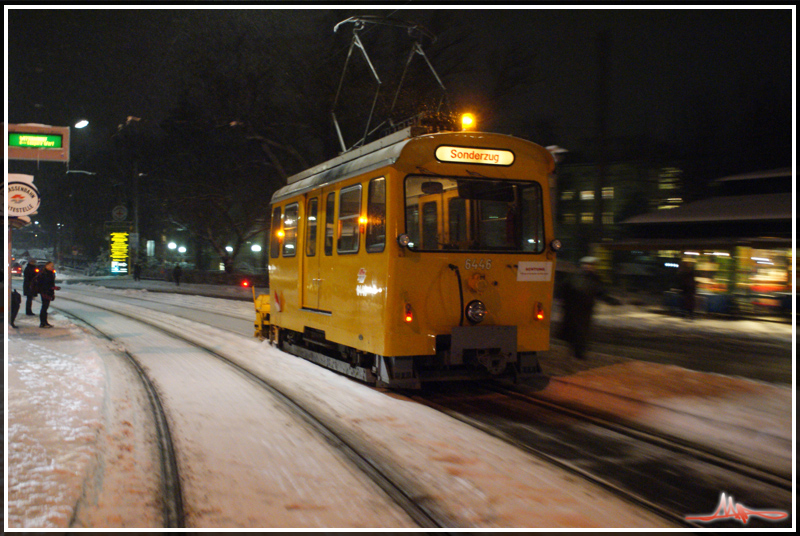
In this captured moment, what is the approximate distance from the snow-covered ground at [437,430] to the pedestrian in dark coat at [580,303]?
394 mm

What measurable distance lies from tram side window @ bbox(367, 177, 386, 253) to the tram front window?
0.30 metres

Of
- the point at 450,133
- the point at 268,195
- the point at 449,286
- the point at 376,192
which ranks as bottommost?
the point at 449,286

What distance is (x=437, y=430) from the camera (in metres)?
6.20

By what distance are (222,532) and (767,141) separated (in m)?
30.8

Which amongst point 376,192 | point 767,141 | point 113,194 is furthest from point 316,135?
point 113,194

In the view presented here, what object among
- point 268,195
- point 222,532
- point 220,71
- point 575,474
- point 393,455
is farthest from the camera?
point 268,195

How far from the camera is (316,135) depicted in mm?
29094

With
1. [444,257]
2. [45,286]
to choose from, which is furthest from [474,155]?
[45,286]

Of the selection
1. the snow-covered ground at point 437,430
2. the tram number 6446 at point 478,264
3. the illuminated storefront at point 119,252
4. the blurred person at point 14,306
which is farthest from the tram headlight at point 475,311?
the illuminated storefront at point 119,252

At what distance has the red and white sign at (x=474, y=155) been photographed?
7.55 metres

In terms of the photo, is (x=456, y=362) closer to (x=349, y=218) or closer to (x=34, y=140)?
(x=349, y=218)

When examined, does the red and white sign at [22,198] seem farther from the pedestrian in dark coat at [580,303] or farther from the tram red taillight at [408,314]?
the pedestrian in dark coat at [580,303]

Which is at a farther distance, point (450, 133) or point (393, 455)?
point (450, 133)

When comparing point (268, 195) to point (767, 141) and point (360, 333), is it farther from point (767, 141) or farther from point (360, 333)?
point (360, 333)
